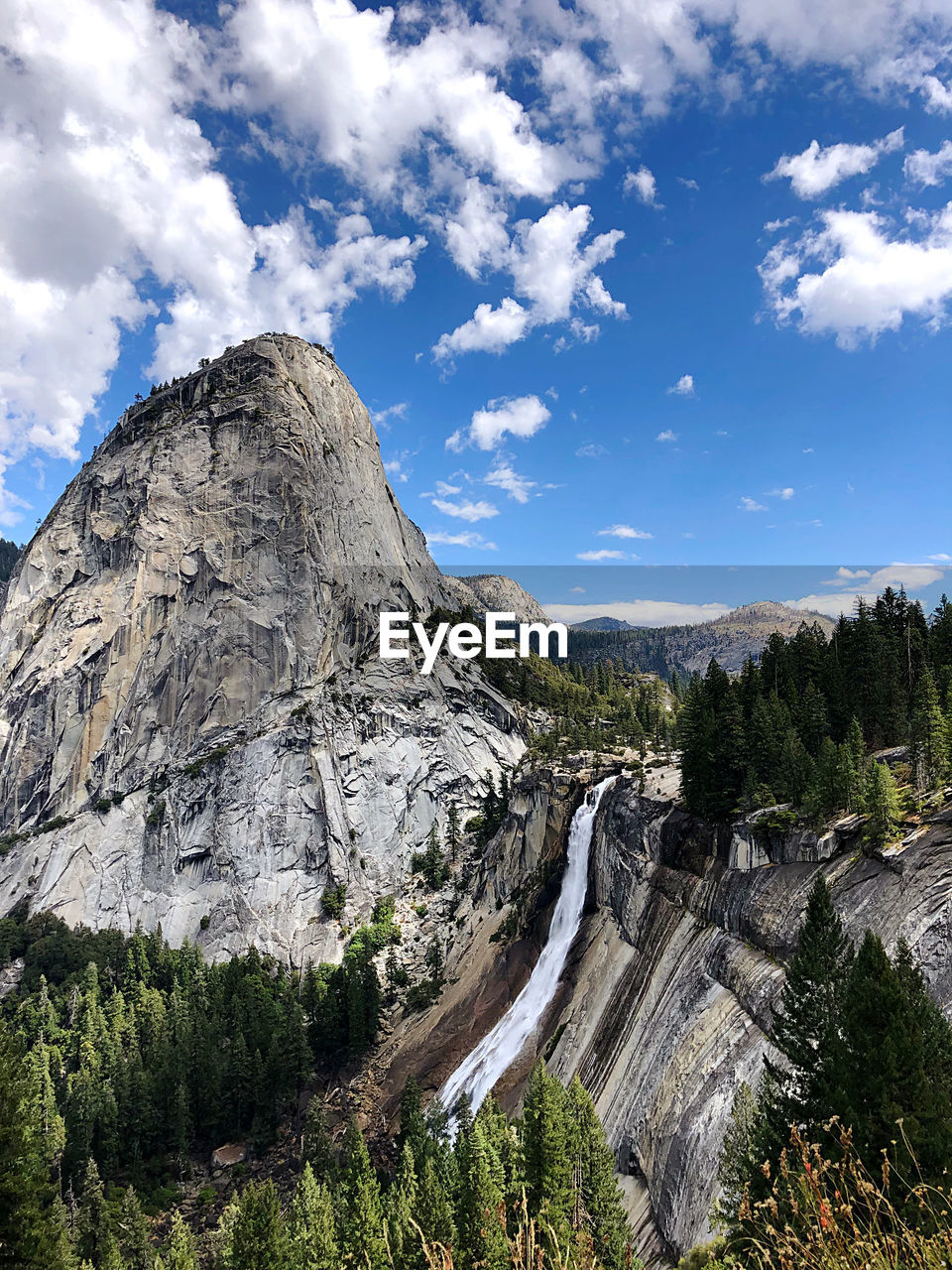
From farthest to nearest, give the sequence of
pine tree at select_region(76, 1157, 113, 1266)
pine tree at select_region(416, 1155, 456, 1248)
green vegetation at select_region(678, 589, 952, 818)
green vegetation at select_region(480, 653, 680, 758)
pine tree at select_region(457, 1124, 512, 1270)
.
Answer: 1. green vegetation at select_region(480, 653, 680, 758)
2. pine tree at select_region(76, 1157, 113, 1266)
3. green vegetation at select_region(678, 589, 952, 818)
4. pine tree at select_region(416, 1155, 456, 1248)
5. pine tree at select_region(457, 1124, 512, 1270)

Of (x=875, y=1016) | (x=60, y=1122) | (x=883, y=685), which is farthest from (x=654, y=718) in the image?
(x=875, y=1016)

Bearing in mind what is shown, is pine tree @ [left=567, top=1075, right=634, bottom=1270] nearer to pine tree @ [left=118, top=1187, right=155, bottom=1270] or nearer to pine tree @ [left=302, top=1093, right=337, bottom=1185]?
pine tree @ [left=302, top=1093, right=337, bottom=1185]

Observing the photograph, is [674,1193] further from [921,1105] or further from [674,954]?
[921,1105]

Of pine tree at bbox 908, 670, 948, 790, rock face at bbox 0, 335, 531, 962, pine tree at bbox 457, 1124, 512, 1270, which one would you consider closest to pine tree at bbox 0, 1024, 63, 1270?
pine tree at bbox 457, 1124, 512, 1270

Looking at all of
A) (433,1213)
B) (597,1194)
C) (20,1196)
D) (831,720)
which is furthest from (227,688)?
(20,1196)

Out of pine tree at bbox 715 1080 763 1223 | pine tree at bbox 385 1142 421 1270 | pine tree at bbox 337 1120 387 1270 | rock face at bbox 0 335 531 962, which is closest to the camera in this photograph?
pine tree at bbox 715 1080 763 1223

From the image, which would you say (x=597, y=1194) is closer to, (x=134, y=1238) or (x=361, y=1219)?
(x=361, y=1219)
